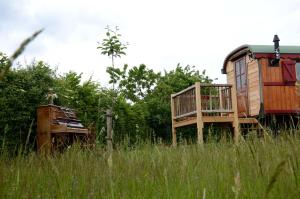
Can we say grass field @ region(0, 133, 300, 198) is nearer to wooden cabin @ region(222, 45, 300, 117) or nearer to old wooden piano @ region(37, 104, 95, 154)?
old wooden piano @ region(37, 104, 95, 154)

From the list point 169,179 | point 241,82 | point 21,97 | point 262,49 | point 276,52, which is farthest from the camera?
point 241,82

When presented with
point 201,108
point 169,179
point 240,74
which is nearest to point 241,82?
point 240,74

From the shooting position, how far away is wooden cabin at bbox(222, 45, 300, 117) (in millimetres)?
12438

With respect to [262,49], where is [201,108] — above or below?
below

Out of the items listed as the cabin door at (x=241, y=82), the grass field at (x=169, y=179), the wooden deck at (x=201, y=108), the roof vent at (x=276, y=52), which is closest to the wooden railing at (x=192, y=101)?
the wooden deck at (x=201, y=108)

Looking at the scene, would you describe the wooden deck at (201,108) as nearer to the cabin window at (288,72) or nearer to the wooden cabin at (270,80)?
the wooden cabin at (270,80)

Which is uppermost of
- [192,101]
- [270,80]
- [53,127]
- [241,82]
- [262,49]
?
[262,49]

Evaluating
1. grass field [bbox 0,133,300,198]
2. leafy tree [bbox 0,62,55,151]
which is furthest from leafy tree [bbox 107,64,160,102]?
grass field [bbox 0,133,300,198]

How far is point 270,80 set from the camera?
41.3 ft

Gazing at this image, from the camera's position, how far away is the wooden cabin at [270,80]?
12.4 meters

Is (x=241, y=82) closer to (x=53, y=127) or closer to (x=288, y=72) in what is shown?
(x=288, y=72)

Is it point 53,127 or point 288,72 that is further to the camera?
point 288,72

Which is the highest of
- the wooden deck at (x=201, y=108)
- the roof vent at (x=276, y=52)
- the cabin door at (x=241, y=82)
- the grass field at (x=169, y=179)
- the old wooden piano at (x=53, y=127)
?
the roof vent at (x=276, y=52)

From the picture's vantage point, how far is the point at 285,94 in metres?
12.5
